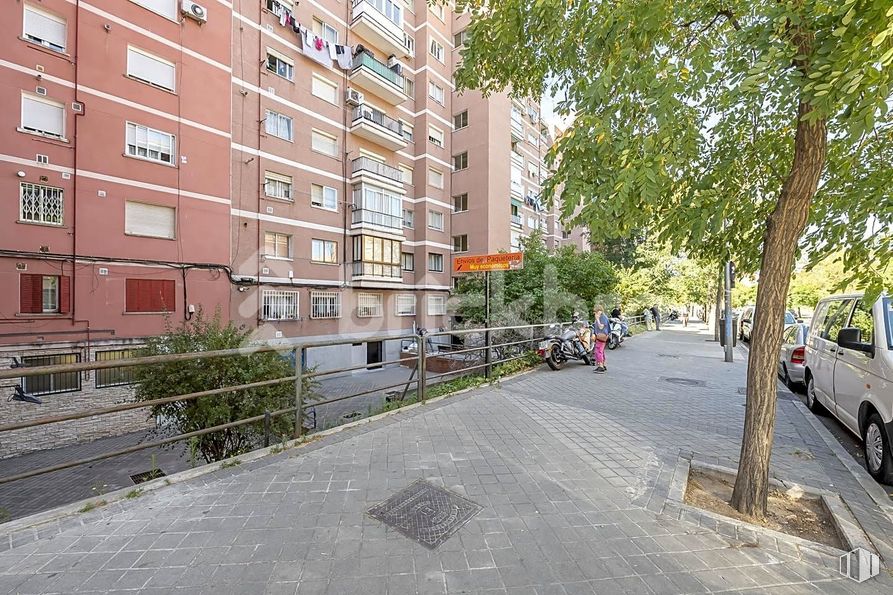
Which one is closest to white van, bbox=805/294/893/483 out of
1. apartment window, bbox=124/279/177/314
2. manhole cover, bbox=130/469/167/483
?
manhole cover, bbox=130/469/167/483

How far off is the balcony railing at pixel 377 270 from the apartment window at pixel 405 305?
4.83 feet

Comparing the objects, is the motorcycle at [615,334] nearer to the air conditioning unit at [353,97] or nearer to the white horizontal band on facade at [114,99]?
the white horizontal band on facade at [114,99]

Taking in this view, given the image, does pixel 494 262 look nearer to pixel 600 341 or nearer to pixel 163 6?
pixel 600 341

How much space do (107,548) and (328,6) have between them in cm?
2355

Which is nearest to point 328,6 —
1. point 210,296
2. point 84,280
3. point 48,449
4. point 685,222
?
point 210,296

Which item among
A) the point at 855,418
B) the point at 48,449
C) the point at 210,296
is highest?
the point at 210,296

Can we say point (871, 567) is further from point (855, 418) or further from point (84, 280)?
point (84, 280)

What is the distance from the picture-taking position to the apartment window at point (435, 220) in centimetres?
2466

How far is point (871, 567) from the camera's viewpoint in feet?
7.57

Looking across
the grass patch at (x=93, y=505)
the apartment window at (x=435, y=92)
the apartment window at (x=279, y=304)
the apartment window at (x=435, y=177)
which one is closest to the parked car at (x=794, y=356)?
the grass patch at (x=93, y=505)

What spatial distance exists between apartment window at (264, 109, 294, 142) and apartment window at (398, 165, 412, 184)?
23.7ft

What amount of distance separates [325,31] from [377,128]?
510cm

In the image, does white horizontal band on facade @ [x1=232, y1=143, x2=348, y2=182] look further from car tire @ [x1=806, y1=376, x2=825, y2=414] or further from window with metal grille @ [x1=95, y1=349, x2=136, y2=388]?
car tire @ [x1=806, y1=376, x2=825, y2=414]

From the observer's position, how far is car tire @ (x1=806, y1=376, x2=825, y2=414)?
6.11m
